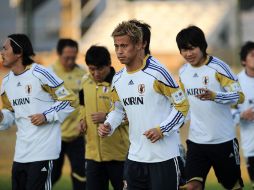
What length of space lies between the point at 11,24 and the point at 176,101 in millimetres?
17860

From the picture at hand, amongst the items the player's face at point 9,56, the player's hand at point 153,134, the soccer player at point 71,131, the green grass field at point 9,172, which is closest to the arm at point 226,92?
the player's hand at point 153,134

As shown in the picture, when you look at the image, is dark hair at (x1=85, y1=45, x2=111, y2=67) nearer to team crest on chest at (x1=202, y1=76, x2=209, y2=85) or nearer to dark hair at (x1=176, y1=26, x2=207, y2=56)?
dark hair at (x1=176, y1=26, x2=207, y2=56)

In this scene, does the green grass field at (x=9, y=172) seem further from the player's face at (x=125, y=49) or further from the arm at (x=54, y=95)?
the player's face at (x=125, y=49)

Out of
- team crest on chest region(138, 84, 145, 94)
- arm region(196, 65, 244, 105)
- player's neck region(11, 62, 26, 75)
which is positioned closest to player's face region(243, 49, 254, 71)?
arm region(196, 65, 244, 105)

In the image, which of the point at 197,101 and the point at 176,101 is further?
the point at 197,101

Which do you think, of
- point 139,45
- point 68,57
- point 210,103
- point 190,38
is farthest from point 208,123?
point 68,57

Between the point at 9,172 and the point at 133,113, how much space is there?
8409 millimetres

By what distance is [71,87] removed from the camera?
12.2 m

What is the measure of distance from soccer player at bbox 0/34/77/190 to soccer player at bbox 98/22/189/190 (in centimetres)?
136

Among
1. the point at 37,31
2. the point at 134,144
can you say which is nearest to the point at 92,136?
the point at 134,144

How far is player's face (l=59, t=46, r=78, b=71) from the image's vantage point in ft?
40.4

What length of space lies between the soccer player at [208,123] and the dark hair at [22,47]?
1760 mm

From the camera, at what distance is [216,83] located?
939 centimetres

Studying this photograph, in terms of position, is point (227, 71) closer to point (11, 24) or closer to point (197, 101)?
point (197, 101)
